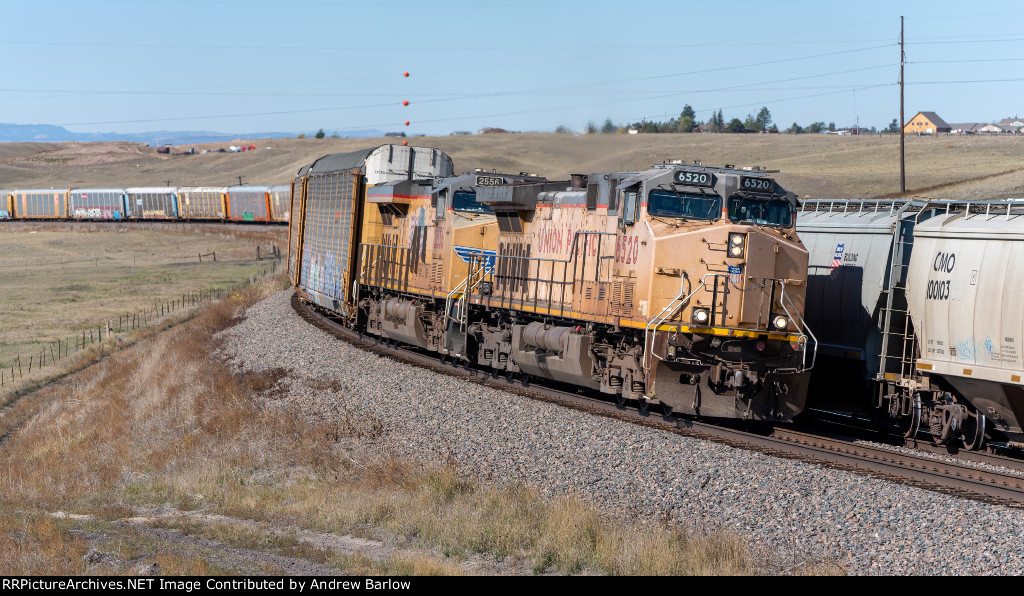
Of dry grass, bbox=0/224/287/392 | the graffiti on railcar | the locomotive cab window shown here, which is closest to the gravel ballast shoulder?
the locomotive cab window

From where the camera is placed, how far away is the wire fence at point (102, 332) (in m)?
29.9

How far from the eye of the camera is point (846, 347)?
16062 millimetres

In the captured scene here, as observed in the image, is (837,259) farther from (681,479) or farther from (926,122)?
(926,122)

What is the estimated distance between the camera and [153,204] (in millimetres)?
82062

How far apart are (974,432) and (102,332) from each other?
31515 millimetres

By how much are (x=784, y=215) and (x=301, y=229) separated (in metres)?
20.5

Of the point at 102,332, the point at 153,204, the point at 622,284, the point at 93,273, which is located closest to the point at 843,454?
the point at 622,284

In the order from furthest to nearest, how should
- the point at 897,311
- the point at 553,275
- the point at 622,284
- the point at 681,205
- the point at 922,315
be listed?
the point at 553,275 → the point at 897,311 → the point at 622,284 → the point at 922,315 → the point at 681,205

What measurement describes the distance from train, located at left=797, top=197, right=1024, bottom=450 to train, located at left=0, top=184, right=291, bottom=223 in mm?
57006

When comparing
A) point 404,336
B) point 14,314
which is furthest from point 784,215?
point 14,314

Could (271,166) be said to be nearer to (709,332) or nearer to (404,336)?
(404,336)

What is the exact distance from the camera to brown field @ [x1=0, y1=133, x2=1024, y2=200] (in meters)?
27.1

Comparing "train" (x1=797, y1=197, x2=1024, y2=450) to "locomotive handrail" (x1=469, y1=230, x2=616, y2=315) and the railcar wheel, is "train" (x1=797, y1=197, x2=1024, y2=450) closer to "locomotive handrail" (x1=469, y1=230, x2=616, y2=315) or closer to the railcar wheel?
the railcar wheel

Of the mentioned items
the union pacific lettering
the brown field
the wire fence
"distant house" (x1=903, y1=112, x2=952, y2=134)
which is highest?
"distant house" (x1=903, y1=112, x2=952, y2=134)
